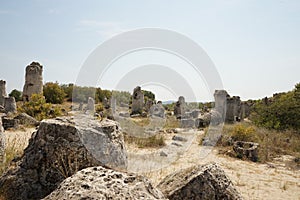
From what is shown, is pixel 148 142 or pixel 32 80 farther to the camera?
pixel 32 80

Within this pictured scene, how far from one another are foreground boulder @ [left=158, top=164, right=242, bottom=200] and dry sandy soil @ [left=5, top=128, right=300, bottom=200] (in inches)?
81.6

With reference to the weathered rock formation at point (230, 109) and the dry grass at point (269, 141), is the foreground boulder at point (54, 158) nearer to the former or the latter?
the dry grass at point (269, 141)

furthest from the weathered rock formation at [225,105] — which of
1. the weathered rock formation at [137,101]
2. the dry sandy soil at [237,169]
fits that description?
the dry sandy soil at [237,169]

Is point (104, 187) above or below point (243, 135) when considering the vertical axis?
above

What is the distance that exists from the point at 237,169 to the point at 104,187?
5.90m

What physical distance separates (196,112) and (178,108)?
8.92 ft

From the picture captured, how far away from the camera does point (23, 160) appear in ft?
10.8

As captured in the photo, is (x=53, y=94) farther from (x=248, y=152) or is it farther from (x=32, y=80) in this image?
(x=248, y=152)

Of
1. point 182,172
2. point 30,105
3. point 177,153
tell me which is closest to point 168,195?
point 182,172

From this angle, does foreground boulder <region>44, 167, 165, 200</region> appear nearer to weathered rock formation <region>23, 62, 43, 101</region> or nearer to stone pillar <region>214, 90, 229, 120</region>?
stone pillar <region>214, 90, 229, 120</region>

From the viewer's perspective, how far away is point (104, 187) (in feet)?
5.93

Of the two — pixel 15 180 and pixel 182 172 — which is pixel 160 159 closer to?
pixel 182 172

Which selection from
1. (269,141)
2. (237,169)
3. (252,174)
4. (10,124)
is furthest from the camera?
(269,141)

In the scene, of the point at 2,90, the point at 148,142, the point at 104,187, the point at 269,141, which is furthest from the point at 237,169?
the point at 2,90
